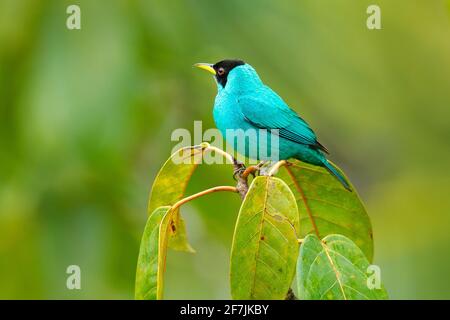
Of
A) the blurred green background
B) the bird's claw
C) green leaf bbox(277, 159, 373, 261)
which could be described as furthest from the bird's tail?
the blurred green background

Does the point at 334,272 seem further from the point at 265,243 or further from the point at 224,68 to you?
the point at 224,68

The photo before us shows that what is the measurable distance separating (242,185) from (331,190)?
584 millimetres

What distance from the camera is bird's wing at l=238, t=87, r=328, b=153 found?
13.1ft

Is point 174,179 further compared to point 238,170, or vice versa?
point 174,179

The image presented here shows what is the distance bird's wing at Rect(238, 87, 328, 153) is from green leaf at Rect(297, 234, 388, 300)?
122 cm

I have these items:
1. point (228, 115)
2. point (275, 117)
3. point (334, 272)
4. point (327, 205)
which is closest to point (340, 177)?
point (327, 205)

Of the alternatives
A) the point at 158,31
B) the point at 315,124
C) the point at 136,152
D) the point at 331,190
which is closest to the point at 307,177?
the point at 331,190

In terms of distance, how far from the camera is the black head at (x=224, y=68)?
169 inches

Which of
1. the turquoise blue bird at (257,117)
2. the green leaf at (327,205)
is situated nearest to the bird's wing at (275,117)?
the turquoise blue bird at (257,117)

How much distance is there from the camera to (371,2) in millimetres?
5711

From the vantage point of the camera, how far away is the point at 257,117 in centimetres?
412

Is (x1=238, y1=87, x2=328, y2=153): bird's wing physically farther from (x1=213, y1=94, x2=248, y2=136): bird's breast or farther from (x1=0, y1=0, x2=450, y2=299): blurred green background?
(x1=0, y1=0, x2=450, y2=299): blurred green background

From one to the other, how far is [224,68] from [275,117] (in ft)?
1.54

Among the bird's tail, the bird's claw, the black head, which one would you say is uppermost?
the black head
